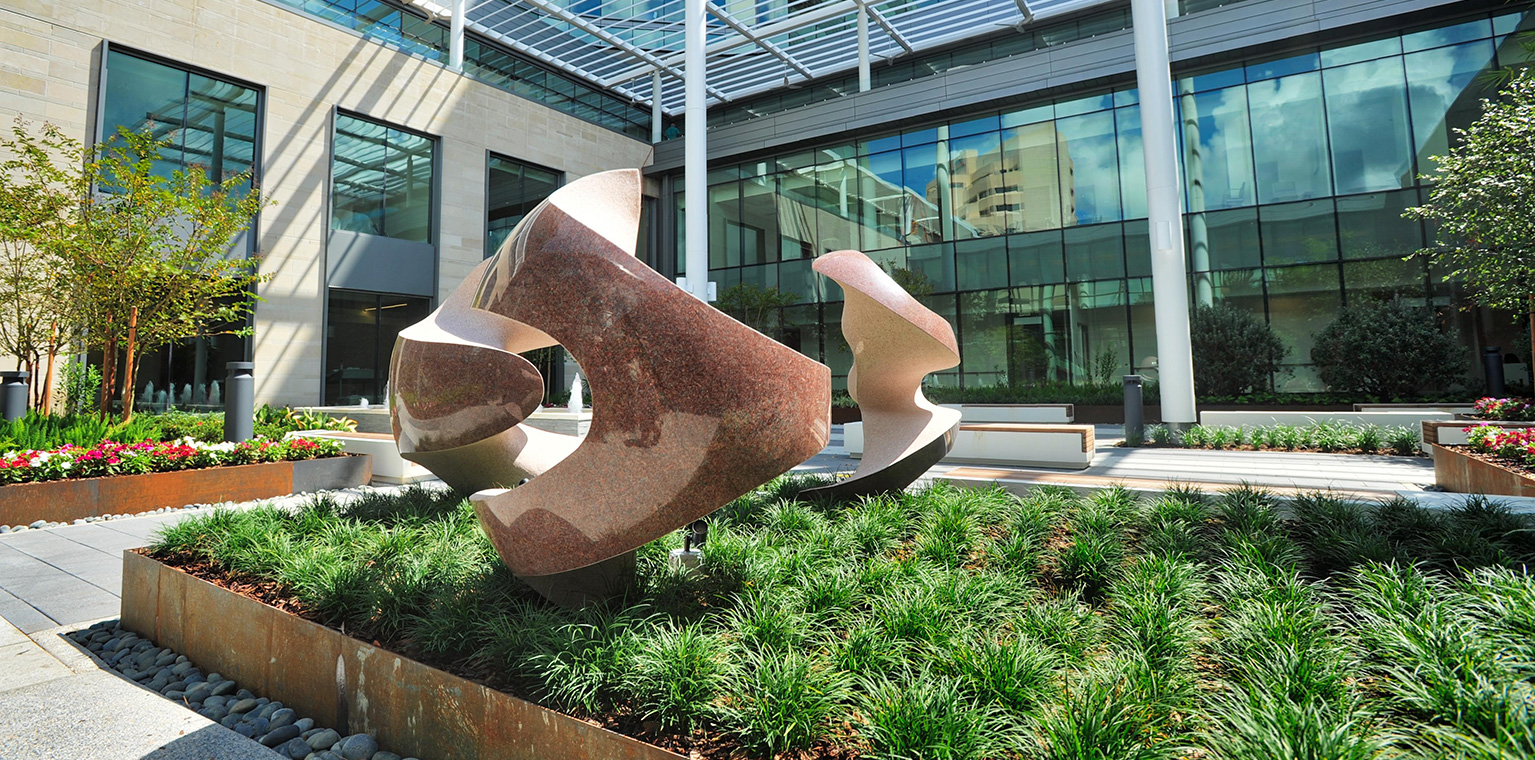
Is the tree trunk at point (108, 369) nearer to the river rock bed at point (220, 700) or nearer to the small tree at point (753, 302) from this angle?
the river rock bed at point (220, 700)

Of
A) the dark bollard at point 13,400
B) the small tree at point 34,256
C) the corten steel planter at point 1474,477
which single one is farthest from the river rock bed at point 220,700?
the dark bollard at point 13,400

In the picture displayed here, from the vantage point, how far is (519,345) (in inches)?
219

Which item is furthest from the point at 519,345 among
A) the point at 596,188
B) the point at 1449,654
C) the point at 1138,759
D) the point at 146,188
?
the point at 146,188

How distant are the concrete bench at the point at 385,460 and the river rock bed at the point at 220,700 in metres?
6.54

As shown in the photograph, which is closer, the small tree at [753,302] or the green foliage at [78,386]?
the green foliage at [78,386]

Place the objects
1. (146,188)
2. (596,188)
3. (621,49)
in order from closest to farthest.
A: (596,188), (146,188), (621,49)

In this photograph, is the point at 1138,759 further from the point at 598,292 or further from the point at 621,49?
the point at 621,49

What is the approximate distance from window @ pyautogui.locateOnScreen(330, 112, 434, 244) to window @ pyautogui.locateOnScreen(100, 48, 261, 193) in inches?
96.2

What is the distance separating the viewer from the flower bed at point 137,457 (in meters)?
9.04

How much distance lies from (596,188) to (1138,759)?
425 cm

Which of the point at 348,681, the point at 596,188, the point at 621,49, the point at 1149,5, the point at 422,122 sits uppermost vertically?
the point at 621,49

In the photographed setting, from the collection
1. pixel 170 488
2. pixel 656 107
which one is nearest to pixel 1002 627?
pixel 170 488

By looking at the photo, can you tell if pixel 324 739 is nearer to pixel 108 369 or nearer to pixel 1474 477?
pixel 1474 477

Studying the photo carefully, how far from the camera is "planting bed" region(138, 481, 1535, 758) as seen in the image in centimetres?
274
